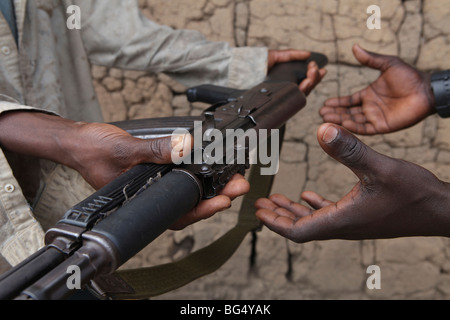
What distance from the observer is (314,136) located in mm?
2051

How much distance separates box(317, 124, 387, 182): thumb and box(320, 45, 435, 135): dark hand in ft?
2.40

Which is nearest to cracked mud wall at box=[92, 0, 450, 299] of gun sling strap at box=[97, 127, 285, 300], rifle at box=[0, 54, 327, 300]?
gun sling strap at box=[97, 127, 285, 300]

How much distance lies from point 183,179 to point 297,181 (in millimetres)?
1316

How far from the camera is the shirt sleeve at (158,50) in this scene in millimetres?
1364

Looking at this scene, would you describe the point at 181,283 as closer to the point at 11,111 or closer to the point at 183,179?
the point at 183,179

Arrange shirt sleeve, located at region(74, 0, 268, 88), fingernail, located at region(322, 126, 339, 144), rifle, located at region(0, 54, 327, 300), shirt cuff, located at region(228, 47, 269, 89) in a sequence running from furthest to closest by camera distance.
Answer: shirt cuff, located at region(228, 47, 269, 89) → shirt sleeve, located at region(74, 0, 268, 88) → fingernail, located at region(322, 126, 339, 144) → rifle, located at region(0, 54, 327, 300)

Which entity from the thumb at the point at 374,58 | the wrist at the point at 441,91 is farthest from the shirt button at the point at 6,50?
the wrist at the point at 441,91

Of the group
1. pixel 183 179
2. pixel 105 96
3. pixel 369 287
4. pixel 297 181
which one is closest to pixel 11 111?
pixel 183 179

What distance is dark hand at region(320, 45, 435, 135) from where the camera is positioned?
152cm

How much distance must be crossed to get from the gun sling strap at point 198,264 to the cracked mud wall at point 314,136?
2.50 feet

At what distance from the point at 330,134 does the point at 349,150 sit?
Result: 2.1 inches

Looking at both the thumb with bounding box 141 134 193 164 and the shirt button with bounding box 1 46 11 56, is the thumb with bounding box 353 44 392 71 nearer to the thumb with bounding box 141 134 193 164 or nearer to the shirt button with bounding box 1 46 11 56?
the thumb with bounding box 141 134 193 164
